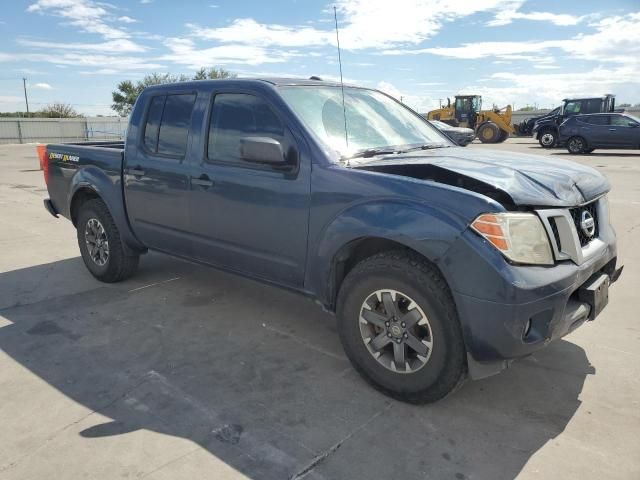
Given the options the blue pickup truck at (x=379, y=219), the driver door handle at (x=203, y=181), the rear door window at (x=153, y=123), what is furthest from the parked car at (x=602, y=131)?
the driver door handle at (x=203, y=181)

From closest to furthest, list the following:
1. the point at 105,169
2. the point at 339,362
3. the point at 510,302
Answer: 1. the point at 510,302
2. the point at 339,362
3. the point at 105,169

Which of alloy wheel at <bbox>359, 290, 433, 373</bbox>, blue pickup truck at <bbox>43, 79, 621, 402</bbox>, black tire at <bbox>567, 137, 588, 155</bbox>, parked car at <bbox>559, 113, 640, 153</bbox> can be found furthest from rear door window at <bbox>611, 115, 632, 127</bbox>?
alloy wheel at <bbox>359, 290, 433, 373</bbox>

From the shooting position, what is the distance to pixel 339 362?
3.55 meters

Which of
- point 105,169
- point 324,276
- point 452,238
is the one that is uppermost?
point 105,169

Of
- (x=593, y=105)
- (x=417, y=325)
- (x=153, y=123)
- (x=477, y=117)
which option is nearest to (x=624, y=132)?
(x=593, y=105)

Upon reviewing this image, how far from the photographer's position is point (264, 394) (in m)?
3.14

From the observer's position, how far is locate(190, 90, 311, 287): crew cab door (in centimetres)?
342

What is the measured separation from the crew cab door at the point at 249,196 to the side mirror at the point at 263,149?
4.8 inches

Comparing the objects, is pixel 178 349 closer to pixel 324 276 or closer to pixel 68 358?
pixel 68 358

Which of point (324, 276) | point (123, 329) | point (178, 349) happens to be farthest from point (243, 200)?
point (123, 329)

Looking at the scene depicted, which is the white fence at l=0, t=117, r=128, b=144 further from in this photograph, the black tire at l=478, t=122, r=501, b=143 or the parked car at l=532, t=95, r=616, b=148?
the parked car at l=532, t=95, r=616, b=148

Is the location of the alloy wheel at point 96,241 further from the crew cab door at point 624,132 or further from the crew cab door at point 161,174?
the crew cab door at point 624,132

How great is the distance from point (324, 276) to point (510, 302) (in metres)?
1.18

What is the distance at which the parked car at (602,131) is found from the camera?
19203 mm
